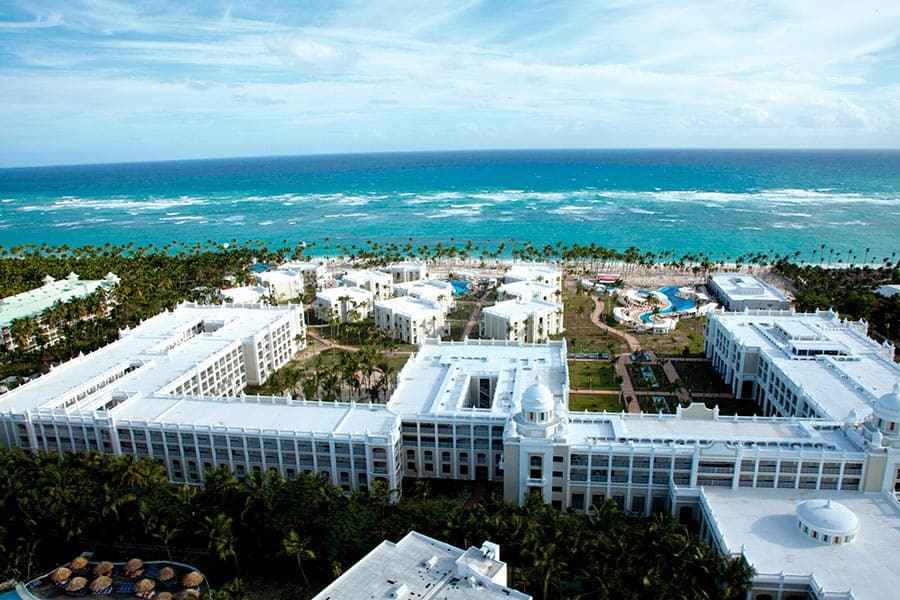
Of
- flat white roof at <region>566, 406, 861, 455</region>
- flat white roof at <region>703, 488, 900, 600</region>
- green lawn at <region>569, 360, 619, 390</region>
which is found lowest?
green lawn at <region>569, 360, 619, 390</region>

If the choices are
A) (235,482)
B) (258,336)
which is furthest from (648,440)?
(258,336)

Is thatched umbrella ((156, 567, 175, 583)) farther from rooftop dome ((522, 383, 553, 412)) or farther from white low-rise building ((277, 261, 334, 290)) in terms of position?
white low-rise building ((277, 261, 334, 290))

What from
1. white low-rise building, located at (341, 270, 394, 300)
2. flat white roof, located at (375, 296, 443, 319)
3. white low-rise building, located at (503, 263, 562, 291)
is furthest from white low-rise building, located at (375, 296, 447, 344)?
white low-rise building, located at (503, 263, 562, 291)

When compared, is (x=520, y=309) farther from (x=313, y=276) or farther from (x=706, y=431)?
(x=313, y=276)

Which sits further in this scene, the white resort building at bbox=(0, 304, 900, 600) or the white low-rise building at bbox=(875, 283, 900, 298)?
the white low-rise building at bbox=(875, 283, 900, 298)

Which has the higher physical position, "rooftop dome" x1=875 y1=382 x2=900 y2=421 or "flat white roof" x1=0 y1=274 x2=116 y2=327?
"rooftop dome" x1=875 y1=382 x2=900 y2=421

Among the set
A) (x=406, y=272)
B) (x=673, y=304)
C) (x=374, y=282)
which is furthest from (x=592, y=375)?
(x=406, y=272)
